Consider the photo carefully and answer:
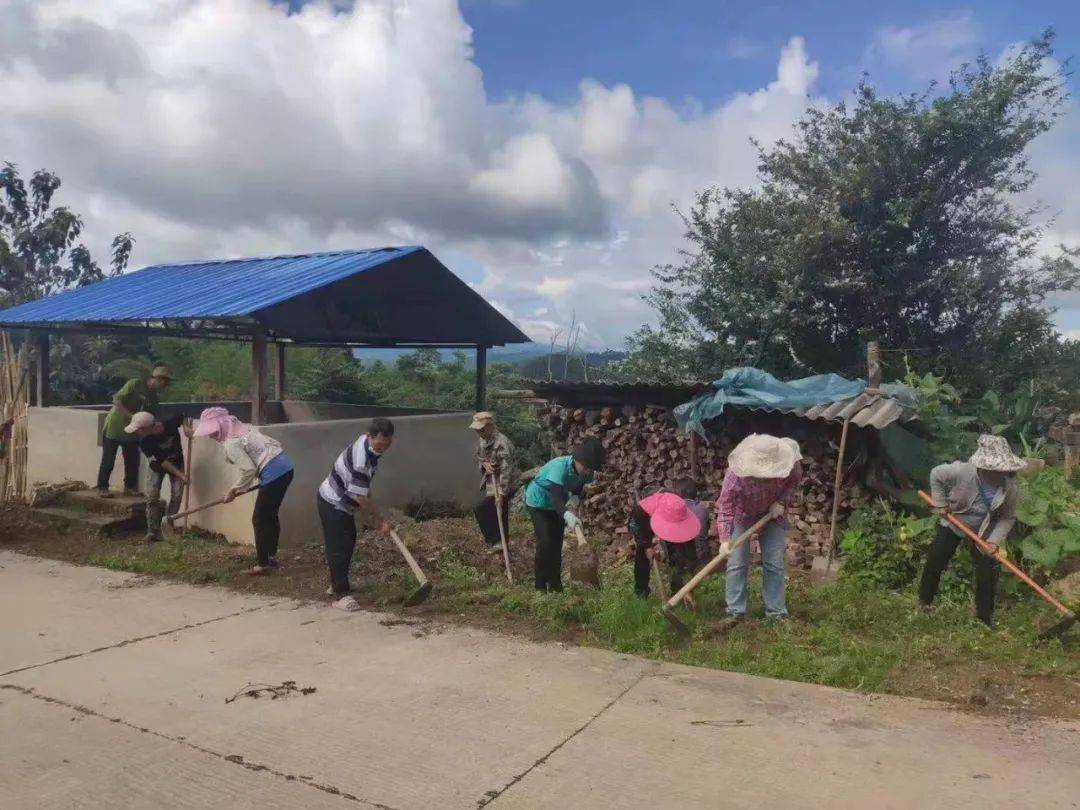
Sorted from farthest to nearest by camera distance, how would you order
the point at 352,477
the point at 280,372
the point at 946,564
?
1. the point at 280,372
2. the point at 352,477
3. the point at 946,564

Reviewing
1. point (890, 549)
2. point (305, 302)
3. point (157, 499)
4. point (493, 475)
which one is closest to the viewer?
point (890, 549)

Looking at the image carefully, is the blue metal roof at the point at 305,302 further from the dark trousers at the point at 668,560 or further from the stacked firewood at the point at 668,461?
the dark trousers at the point at 668,560

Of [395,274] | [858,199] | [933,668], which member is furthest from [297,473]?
[858,199]

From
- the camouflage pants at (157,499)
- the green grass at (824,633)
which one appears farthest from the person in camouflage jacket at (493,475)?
the camouflage pants at (157,499)

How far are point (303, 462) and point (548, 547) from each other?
3.60 meters

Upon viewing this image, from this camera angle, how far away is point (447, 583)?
681 cm

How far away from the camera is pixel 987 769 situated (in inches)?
144

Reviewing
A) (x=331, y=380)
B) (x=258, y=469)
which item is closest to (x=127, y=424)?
(x=258, y=469)

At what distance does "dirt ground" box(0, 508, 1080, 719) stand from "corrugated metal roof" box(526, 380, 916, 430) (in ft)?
4.87

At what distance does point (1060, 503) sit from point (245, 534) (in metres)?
7.36

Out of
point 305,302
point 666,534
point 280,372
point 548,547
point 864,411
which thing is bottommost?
point 548,547

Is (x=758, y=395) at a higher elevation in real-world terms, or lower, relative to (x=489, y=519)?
higher

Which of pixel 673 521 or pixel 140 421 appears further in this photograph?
pixel 140 421

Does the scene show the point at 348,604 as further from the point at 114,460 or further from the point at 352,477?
the point at 114,460
